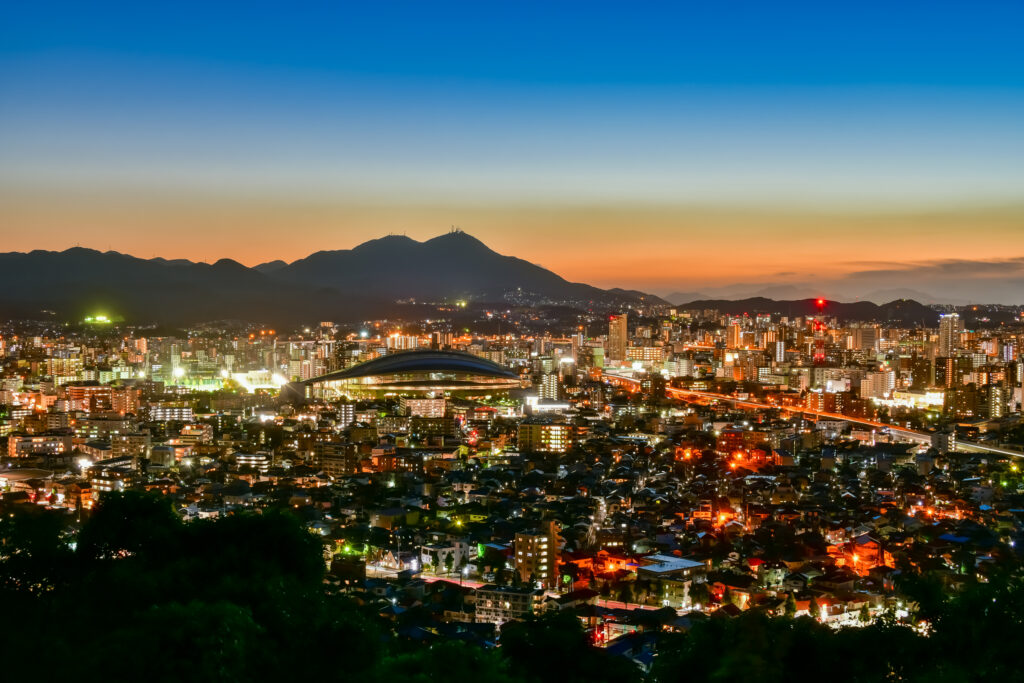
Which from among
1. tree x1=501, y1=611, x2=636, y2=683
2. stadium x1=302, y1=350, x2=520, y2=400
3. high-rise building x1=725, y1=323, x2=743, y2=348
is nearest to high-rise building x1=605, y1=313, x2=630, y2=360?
high-rise building x1=725, y1=323, x2=743, y2=348

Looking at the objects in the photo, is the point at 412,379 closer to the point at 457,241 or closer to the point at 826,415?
the point at 826,415

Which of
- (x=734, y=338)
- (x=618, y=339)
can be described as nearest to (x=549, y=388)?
(x=618, y=339)

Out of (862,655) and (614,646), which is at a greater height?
(862,655)

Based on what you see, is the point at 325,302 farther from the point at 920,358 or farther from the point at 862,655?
the point at 862,655

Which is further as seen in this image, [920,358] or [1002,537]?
[920,358]

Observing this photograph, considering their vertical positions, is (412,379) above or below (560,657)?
above

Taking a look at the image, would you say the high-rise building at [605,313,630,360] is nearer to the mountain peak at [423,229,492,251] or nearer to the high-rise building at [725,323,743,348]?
the high-rise building at [725,323,743,348]

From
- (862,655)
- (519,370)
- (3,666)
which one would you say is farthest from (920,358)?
(3,666)
